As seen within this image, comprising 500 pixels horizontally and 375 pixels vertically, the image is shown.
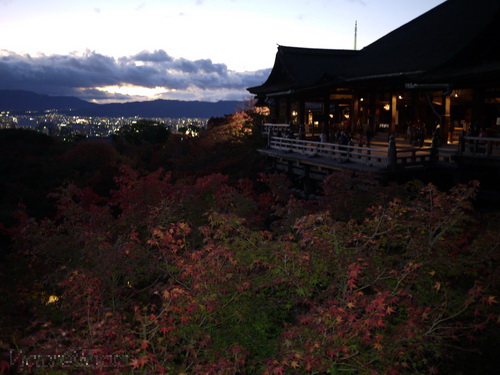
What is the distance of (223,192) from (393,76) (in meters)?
10.7

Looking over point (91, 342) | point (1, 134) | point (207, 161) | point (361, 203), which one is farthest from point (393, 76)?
point (1, 134)

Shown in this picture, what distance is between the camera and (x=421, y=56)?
20.6m

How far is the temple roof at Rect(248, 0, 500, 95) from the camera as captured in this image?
17.2 meters

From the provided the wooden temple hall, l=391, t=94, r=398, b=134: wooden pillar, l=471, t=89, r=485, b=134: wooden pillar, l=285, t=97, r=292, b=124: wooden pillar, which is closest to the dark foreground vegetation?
l=471, t=89, r=485, b=134: wooden pillar

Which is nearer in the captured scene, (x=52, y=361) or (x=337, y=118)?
(x=52, y=361)

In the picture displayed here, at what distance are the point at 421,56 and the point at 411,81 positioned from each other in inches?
182

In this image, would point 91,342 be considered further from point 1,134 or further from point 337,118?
point 1,134

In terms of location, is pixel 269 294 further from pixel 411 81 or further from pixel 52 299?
pixel 411 81

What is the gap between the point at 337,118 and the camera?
87.8 ft

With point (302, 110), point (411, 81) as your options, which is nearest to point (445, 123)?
point (411, 81)

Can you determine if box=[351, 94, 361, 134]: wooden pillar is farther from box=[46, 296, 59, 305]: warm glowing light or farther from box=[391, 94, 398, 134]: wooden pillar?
box=[46, 296, 59, 305]: warm glowing light

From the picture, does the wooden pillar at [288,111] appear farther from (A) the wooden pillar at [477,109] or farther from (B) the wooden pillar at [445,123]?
(A) the wooden pillar at [477,109]

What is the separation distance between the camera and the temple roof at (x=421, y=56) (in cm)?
1720

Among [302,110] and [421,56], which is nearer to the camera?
[421,56]
